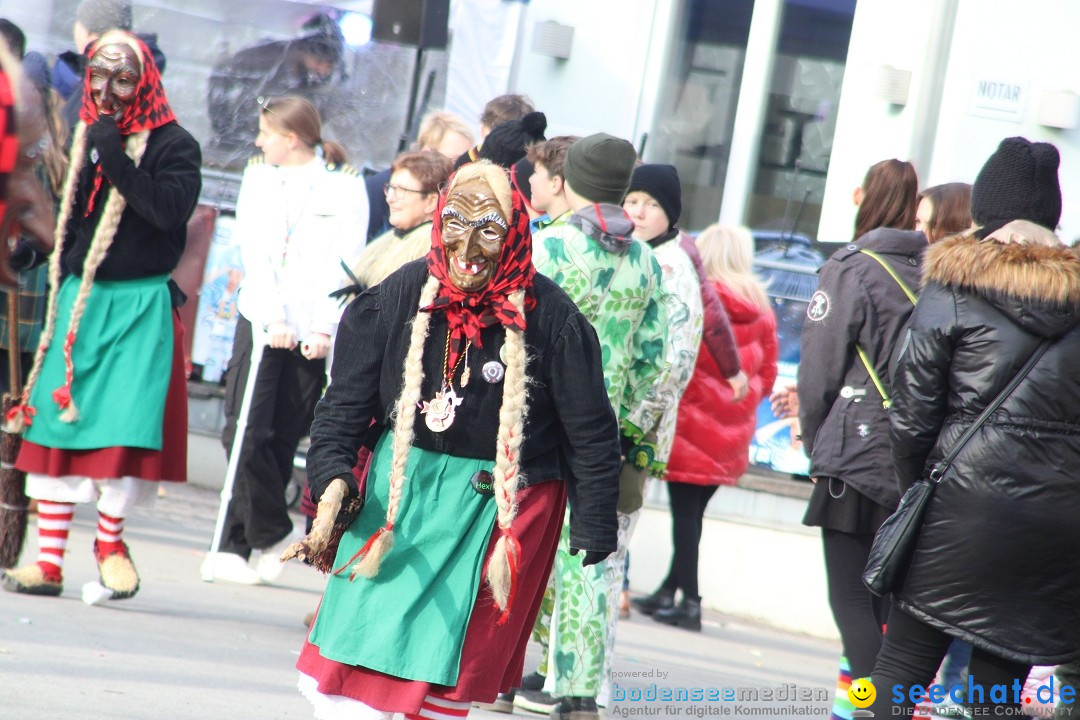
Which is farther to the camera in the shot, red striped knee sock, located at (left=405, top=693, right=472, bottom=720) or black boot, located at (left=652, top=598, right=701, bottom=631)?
black boot, located at (left=652, top=598, right=701, bottom=631)

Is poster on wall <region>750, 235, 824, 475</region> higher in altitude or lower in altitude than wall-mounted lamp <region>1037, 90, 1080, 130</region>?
lower

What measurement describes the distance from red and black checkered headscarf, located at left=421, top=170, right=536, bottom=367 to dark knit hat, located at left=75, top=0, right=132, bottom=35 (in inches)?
208

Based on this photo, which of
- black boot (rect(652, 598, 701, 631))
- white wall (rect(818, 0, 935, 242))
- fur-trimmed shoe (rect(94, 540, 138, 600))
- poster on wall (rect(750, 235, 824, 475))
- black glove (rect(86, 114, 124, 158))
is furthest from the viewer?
white wall (rect(818, 0, 935, 242))

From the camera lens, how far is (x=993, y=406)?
4320 millimetres

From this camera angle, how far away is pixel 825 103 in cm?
1234

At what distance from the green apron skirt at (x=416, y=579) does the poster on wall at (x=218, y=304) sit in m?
7.06

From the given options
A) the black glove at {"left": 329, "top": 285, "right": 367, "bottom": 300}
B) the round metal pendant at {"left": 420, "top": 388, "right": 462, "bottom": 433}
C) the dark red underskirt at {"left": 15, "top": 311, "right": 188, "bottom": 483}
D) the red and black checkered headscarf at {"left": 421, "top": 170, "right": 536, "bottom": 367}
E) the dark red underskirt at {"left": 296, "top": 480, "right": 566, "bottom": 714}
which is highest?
the red and black checkered headscarf at {"left": 421, "top": 170, "right": 536, "bottom": 367}

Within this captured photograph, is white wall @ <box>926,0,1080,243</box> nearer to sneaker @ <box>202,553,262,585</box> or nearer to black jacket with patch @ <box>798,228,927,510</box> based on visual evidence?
sneaker @ <box>202,553,262,585</box>

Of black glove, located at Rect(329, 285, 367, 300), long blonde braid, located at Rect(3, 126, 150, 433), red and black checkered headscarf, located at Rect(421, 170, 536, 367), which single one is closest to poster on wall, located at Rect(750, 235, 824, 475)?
black glove, located at Rect(329, 285, 367, 300)

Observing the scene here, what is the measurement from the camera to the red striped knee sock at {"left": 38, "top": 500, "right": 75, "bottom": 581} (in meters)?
6.45

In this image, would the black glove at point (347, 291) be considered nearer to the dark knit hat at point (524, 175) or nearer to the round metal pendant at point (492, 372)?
the dark knit hat at point (524, 175)

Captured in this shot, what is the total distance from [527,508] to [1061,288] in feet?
5.11

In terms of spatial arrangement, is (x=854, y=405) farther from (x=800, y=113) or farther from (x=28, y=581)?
(x=800, y=113)

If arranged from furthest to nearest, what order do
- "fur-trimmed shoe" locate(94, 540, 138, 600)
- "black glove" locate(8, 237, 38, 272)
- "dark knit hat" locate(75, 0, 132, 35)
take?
1. "dark knit hat" locate(75, 0, 132, 35)
2. "fur-trimmed shoe" locate(94, 540, 138, 600)
3. "black glove" locate(8, 237, 38, 272)
